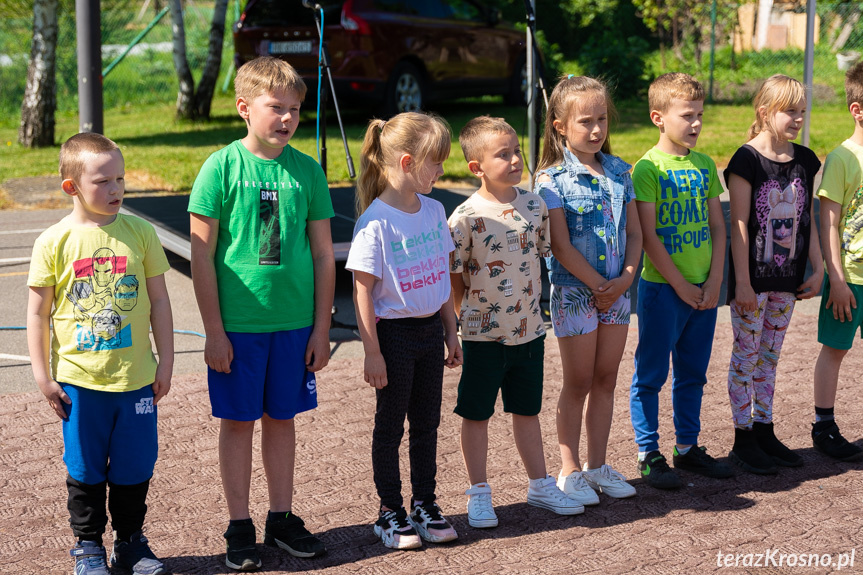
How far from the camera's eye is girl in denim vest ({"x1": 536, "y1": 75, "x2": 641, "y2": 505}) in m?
3.83

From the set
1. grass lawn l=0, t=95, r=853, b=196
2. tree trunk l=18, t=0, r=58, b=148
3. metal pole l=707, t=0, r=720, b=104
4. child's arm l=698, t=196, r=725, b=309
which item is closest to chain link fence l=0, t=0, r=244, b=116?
grass lawn l=0, t=95, r=853, b=196

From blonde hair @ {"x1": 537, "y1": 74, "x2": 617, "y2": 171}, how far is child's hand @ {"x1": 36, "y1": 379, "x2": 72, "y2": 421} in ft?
6.69

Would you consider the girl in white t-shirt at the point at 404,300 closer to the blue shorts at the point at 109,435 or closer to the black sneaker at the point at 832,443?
the blue shorts at the point at 109,435

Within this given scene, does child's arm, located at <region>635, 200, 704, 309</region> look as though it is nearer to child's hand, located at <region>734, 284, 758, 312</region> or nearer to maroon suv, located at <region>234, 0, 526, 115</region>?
child's hand, located at <region>734, 284, 758, 312</region>

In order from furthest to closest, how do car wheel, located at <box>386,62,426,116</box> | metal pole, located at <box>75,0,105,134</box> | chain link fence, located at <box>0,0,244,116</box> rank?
chain link fence, located at <box>0,0,244,116</box>, car wheel, located at <box>386,62,426,116</box>, metal pole, located at <box>75,0,105,134</box>

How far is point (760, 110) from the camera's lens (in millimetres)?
4238

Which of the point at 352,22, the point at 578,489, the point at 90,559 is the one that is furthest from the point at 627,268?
the point at 352,22

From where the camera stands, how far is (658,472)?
4090 mm

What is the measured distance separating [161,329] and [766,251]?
2.58m

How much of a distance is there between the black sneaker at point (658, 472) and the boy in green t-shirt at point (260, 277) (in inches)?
58.2

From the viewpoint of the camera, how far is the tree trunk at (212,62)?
50.4 feet

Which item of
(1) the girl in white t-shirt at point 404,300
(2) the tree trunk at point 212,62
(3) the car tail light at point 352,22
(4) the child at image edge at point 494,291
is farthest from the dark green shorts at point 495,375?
(2) the tree trunk at point 212,62

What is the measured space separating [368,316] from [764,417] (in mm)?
2035

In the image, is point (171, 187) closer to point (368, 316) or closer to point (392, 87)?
point (392, 87)
